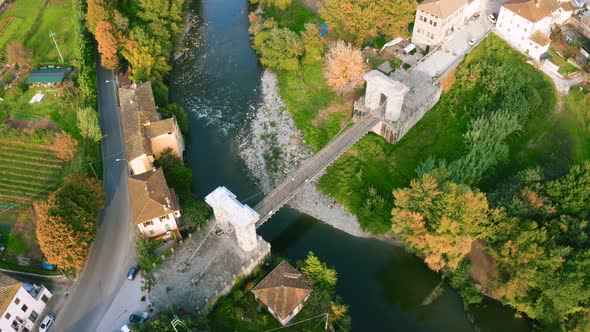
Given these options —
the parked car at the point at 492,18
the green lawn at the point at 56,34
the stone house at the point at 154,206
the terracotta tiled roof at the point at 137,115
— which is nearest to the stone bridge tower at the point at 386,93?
the parked car at the point at 492,18

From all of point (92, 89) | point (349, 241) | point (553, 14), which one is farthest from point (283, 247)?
point (553, 14)

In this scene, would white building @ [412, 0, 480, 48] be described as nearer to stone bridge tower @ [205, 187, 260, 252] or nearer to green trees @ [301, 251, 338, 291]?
green trees @ [301, 251, 338, 291]

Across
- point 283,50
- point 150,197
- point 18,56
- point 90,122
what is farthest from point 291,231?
point 18,56

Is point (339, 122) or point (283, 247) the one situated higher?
point (339, 122)

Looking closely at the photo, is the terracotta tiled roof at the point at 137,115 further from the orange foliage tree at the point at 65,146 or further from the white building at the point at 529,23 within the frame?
the white building at the point at 529,23

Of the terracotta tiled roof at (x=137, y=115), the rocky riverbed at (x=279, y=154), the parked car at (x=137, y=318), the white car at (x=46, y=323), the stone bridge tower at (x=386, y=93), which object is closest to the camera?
the parked car at (x=137, y=318)

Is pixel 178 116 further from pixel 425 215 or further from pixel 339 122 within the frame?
pixel 425 215
